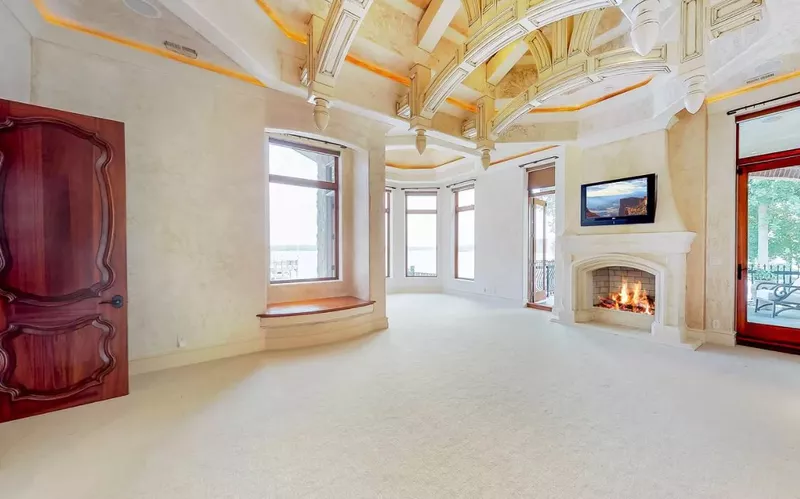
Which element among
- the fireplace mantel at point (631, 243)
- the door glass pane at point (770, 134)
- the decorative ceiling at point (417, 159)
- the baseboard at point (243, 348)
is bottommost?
the baseboard at point (243, 348)

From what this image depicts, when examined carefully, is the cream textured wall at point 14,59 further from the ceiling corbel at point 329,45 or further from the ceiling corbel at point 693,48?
the ceiling corbel at point 693,48

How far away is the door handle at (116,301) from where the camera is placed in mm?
2747

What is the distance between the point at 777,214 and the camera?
4207 mm

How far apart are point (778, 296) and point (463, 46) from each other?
16.7ft

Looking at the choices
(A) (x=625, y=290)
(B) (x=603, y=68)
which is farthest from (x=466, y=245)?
(B) (x=603, y=68)

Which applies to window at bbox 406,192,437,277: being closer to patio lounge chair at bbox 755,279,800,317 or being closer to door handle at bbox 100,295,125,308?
patio lounge chair at bbox 755,279,800,317

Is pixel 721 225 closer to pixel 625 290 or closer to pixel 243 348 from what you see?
pixel 625 290

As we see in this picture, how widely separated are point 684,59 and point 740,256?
3.18 meters

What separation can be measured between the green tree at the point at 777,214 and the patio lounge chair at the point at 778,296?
341mm

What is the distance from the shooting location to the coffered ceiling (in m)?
2.62

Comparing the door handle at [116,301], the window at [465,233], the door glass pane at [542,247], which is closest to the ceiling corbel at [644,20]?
the door handle at [116,301]

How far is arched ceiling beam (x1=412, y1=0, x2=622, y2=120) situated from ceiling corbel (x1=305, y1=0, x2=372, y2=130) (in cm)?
105

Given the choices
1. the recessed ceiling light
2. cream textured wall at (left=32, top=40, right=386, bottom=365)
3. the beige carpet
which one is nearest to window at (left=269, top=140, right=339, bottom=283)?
cream textured wall at (left=32, top=40, right=386, bottom=365)

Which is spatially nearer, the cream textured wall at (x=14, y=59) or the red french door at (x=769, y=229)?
the cream textured wall at (x=14, y=59)
